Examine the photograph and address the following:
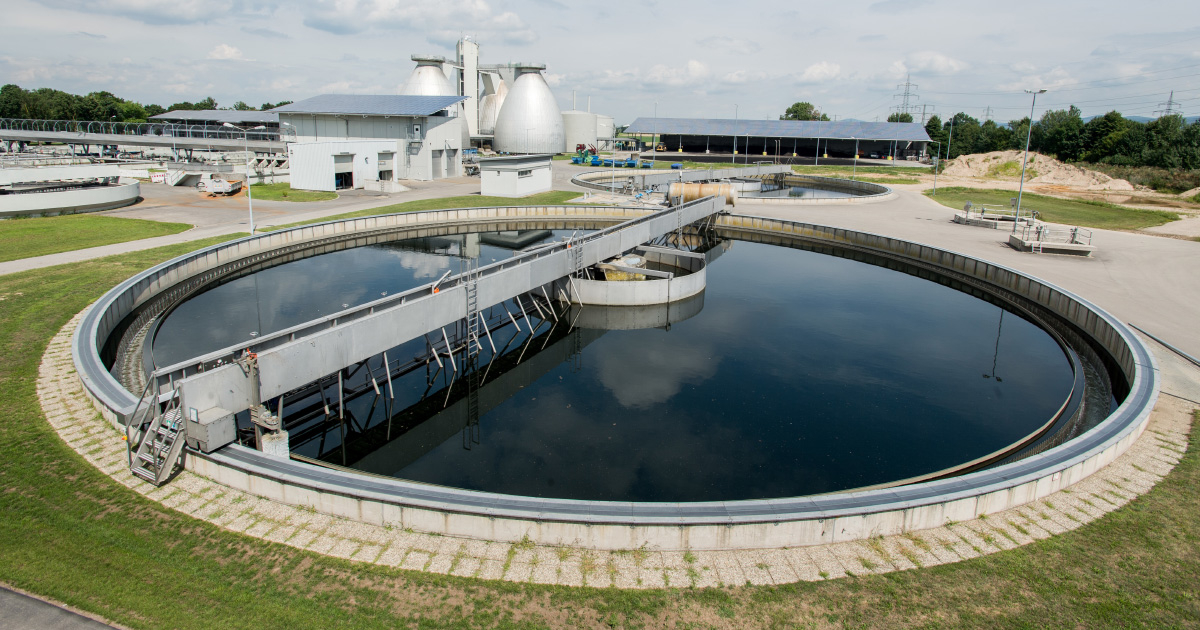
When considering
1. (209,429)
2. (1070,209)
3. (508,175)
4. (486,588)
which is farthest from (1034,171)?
(209,429)

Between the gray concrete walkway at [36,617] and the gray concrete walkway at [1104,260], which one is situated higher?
the gray concrete walkway at [1104,260]

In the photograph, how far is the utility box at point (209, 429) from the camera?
43.9ft

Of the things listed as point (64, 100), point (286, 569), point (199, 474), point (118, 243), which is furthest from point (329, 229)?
point (64, 100)

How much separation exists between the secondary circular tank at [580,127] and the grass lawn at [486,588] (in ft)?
364

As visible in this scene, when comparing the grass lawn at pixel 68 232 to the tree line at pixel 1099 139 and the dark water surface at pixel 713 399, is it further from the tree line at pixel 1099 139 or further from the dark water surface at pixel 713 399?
the tree line at pixel 1099 139

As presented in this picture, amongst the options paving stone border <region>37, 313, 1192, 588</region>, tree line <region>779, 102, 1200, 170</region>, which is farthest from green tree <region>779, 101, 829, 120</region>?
paving stone border <region>37, 313, 1192, 588</region>

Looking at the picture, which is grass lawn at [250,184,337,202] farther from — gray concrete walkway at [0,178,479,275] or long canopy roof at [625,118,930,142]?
long canopy roof at [625,118,930,142]

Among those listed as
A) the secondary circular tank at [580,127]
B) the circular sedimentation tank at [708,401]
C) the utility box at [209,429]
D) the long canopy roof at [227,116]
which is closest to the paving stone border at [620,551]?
the circular sedimentation tank at [708,401]

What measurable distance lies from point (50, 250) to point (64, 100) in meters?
117

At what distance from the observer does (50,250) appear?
3344 cm

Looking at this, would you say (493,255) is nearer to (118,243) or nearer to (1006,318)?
(118,243)

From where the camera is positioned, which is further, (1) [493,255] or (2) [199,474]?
(1) [493,255]

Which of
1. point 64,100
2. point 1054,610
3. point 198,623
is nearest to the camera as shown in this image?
point 198,623

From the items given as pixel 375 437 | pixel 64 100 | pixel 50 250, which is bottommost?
pixel 375 437
